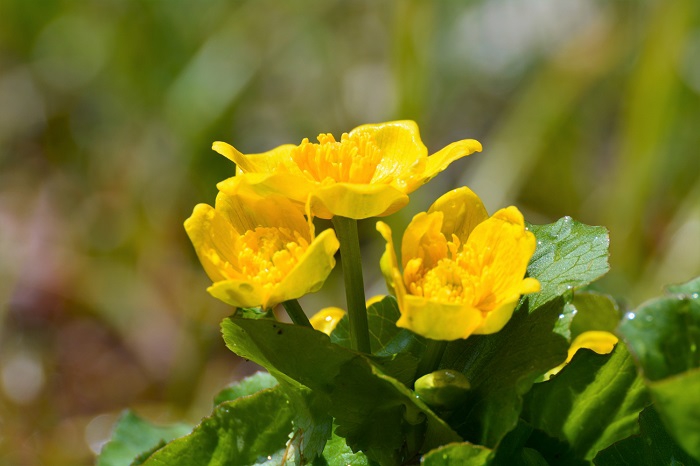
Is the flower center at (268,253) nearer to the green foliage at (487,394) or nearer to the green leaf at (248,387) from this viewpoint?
the green foliage at (487,394)

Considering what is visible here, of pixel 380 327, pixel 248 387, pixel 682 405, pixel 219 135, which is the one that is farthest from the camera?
pixel 219 135

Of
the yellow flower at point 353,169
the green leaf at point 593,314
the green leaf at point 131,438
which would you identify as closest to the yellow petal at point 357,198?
the yellow flower at point 353,169

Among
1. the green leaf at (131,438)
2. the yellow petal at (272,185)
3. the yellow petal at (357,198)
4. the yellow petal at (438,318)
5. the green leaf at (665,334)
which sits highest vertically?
the yellow petal at (272,185)

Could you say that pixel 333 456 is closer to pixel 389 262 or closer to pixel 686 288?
pixel 389 262

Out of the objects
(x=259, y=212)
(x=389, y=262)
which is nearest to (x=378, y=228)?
(x=389, y=262)

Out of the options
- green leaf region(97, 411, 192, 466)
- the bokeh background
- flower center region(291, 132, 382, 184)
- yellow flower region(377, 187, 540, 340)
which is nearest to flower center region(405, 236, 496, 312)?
yellow flower region(377, 187, 540, 340)

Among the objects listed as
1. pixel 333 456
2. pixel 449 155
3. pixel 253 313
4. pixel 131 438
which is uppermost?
pixel 449 155
